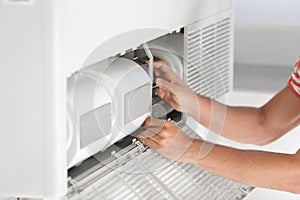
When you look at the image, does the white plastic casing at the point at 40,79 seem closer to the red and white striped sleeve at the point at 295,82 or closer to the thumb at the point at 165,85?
the thumb at the point at 165,85

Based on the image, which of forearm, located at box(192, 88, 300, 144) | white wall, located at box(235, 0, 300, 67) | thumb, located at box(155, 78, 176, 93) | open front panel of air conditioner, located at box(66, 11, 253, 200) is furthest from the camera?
white wall, located at box(235, 0, 300, 67)

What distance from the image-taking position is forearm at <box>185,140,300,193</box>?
5.83ft

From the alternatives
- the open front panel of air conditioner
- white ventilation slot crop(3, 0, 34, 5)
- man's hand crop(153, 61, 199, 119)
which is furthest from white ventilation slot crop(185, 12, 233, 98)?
white ventilation slot crop(3, 0, 34, 5)

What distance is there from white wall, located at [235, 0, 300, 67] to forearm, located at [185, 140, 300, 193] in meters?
1.20

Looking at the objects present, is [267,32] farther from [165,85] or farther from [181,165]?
[165,85]

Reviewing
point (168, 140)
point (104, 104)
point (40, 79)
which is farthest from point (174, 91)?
point (40, 79)

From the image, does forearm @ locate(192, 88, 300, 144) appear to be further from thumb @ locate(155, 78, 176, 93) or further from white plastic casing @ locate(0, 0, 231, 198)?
white plastic casing @ locate(0, 0, 231, 198)

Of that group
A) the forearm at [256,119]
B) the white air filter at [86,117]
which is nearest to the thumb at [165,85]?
the forearm at [256,119]

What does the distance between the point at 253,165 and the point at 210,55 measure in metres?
0.54

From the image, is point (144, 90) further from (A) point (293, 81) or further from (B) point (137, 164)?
(A) point (293, 81)

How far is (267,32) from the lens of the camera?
2.96 metres

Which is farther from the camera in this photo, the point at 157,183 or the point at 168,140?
the point at 157,183

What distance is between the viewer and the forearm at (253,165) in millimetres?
1777

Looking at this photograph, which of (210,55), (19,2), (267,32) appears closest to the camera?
(19,2)
